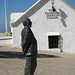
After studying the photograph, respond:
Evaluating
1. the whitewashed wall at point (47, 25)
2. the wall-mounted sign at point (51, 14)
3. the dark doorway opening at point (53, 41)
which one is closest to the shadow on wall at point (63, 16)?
the whitewashed wall at point (47, 25)

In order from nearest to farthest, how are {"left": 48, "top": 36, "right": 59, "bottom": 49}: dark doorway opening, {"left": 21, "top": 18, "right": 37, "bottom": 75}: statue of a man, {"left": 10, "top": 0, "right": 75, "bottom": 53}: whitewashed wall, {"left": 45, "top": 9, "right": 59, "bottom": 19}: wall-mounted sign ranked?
{"left": 21, "top": 18, "right": 37, "bottom": 75}: statue of a man
{"left": 45, "top": 9, "right": 59, "bottom": 19}: wall-mounted sign
{"left": 10, "top": 0, "right": 75, "bottom": 53}: whitewashed wall
{"left": 48, "top": 36, "right": 59, "bottom": 49}: dark doorway opening

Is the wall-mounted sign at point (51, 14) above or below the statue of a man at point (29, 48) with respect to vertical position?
above

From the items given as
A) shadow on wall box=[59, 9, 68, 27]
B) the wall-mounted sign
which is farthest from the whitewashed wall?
the wall-mounted sign

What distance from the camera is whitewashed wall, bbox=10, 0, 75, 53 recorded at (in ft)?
41.7

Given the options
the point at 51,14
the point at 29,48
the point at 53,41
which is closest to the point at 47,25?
the point at 51,14

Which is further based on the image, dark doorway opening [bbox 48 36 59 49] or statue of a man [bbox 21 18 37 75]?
dark doorway opening [bbox 48 36 59 49]

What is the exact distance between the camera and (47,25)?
12828mm

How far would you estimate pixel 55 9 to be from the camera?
12781 mm

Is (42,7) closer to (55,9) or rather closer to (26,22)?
(55,9)

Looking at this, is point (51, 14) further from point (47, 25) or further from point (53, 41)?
point (53, 41)

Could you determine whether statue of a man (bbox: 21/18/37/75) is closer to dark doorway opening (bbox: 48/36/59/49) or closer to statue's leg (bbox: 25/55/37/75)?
statue's leg (bbox: 25/55/37/75)

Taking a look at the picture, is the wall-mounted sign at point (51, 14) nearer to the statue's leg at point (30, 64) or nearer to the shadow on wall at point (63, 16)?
the shadow on wall at point (63, 16)

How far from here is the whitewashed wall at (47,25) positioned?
41.7 ft

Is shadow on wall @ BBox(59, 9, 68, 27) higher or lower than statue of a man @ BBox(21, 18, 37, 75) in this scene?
higher
